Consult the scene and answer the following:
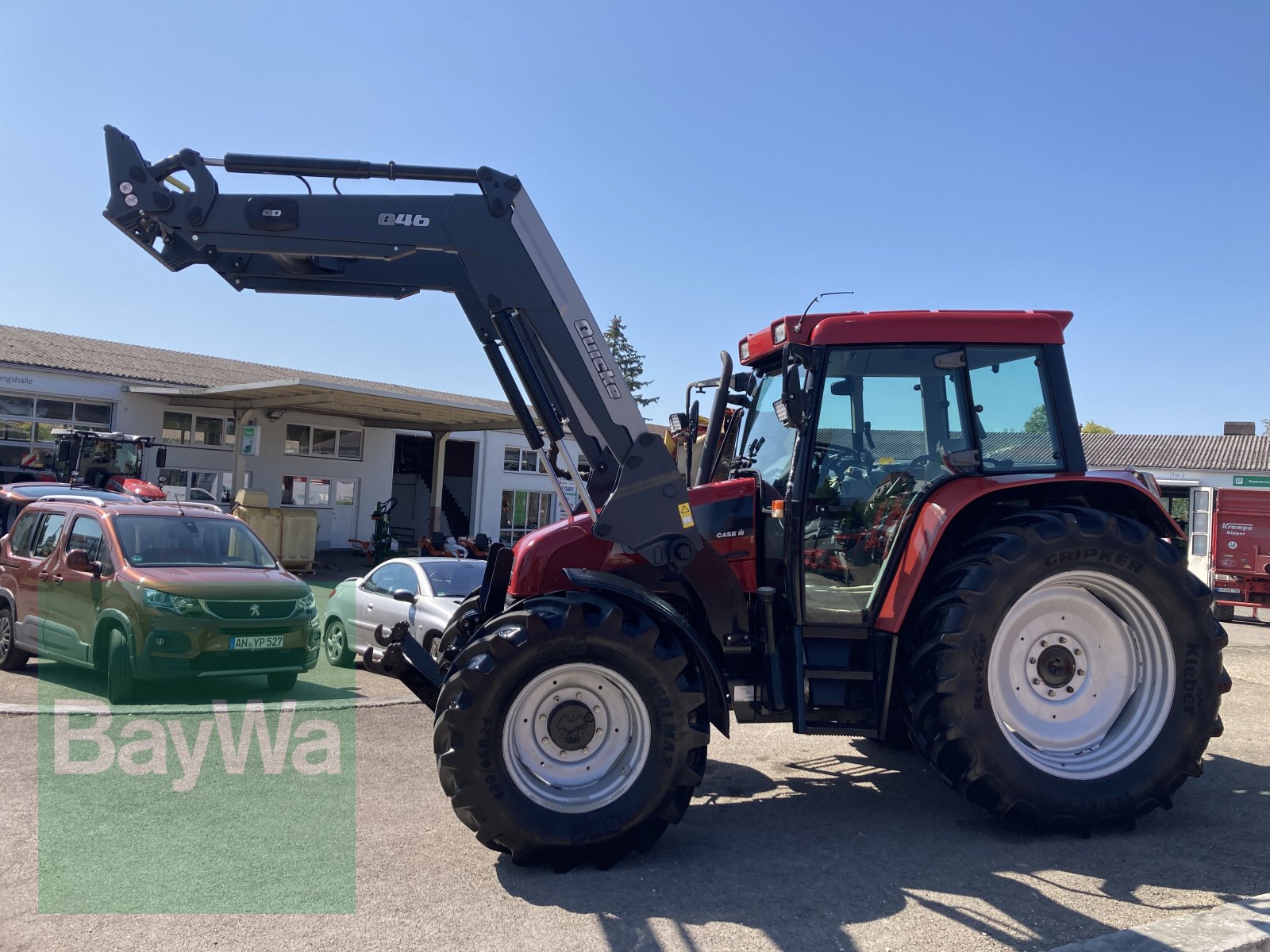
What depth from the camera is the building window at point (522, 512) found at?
1312 inches

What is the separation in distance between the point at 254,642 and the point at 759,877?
5.68 meters

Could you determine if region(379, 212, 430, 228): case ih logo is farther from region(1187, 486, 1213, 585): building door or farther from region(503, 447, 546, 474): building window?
region(503, 447, 546, 474): building window

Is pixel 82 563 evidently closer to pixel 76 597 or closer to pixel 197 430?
pixel 76 597

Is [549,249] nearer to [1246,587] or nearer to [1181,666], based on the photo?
[1181,666]

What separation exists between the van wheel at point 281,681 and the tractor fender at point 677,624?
5295mm

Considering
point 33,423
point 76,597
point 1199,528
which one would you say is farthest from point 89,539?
point 1199,528

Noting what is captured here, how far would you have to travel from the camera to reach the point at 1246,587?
2208cm

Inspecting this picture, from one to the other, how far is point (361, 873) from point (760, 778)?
2.93 m

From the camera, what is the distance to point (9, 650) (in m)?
9.84

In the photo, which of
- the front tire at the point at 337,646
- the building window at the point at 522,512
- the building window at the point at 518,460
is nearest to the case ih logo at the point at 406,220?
the front tire at the point at 337,646

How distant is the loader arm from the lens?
504 cm

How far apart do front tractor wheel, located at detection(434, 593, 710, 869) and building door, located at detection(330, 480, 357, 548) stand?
25.5m

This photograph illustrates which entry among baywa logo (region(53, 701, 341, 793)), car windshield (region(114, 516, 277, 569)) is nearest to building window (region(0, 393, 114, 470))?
car windshield (region(114, 516, 277, 569))

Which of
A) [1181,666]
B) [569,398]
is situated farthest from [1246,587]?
[569,398]
